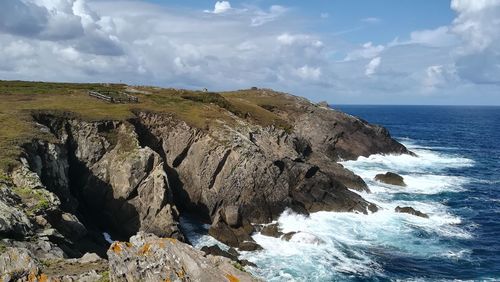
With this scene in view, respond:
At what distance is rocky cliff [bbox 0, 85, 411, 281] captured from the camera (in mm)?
42312

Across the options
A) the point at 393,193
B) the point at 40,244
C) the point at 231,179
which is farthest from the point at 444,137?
the point at 40,244

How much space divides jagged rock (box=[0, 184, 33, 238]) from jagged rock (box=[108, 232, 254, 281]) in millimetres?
9571

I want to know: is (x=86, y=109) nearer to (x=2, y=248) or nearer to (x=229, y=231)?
(x=229, y=231)

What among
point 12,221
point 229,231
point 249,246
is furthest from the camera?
point 229,231

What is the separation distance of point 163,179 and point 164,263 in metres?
31.2

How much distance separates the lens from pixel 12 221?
2577 cm

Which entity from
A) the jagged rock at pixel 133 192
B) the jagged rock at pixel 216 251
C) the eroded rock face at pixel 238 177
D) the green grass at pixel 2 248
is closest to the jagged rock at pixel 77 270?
the green grass at pixel 2 248

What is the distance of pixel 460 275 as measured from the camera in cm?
4347

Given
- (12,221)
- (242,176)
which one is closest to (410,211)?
Answer: (242,176)

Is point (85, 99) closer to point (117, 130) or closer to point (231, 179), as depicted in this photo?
point (117, 130)

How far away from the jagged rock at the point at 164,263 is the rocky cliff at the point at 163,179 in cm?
1397

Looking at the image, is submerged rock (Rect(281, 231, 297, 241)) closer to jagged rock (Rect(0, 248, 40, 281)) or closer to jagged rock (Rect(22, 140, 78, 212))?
jagged rock (Rect(22, 140, 78, 212))

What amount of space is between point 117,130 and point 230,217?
1795 cm

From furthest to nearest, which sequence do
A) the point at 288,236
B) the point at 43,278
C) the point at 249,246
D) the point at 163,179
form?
the point at 288,236 < the point at 163,179 < the point at 249,246 < the point at 43,278
